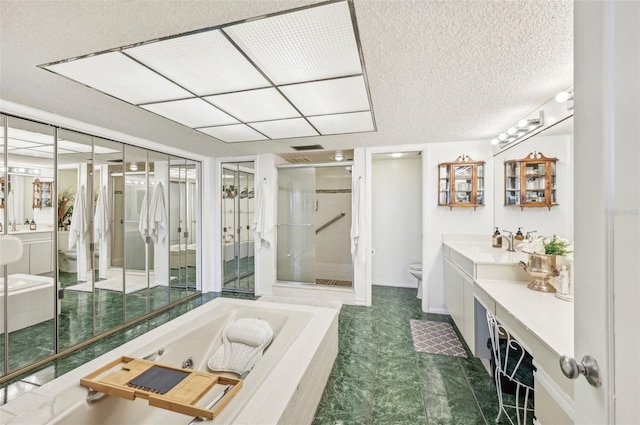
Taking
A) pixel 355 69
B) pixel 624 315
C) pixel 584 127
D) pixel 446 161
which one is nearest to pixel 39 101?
pixel 355 69

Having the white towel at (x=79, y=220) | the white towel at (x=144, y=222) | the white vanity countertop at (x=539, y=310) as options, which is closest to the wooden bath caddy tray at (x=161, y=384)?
the white vanity countertop at (x=539, y=310)

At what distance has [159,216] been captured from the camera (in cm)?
→ 381

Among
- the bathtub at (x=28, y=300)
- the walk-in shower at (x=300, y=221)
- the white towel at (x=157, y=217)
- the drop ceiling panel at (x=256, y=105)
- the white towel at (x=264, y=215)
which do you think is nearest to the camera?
the drop ceiling panel at (x=256, y=105)

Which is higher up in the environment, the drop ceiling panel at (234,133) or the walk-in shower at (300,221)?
the drop ceiling panel at (234,133)

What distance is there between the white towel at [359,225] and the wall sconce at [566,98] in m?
2.33

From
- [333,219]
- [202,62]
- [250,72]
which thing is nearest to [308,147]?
[333,219]

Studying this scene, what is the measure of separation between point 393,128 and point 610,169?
101 inches

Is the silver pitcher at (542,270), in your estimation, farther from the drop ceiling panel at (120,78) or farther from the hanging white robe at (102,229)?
the hanging white robe at (102,229)

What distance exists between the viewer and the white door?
56cm

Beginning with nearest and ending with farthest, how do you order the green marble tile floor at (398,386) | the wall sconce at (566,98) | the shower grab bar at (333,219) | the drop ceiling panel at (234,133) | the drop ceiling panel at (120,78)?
the drop ceiling panel at (120,78) < the green marble tile floor at (398,386) < the wall sconce at (566,98) < the drop ceiling panel at (234,133) < the shower grab bar at (333,219)

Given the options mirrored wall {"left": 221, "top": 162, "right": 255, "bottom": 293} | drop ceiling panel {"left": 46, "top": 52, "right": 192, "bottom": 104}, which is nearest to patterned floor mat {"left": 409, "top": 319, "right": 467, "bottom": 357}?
mirrored wall {"left": 221, "top": 162, "right": 255, "bottom": 293}

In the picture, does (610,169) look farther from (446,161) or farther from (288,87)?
(446,161)

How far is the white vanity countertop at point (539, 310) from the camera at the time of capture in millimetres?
1218

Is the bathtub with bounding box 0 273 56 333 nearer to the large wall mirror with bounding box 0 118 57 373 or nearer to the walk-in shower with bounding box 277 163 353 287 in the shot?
the large wall mirror with bounding box 0 118 57 373
